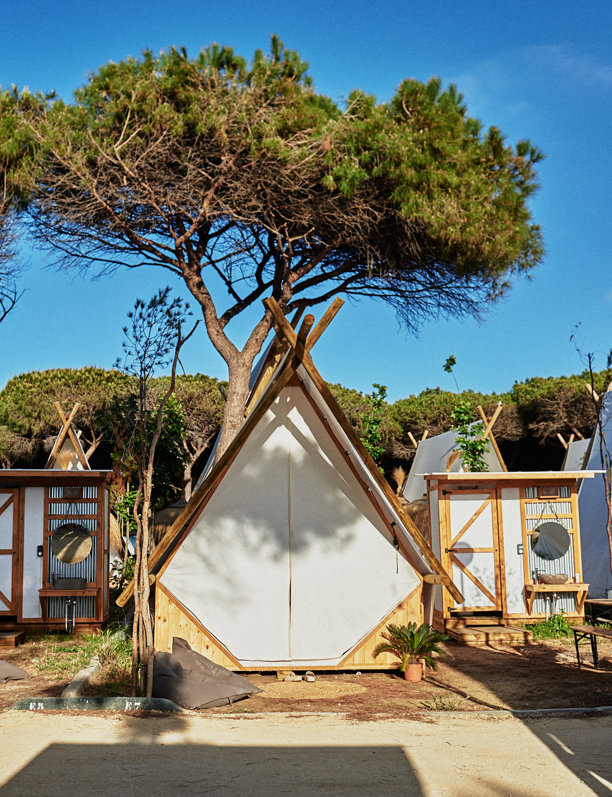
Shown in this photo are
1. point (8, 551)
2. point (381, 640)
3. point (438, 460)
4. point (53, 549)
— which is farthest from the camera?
point (438, 460)

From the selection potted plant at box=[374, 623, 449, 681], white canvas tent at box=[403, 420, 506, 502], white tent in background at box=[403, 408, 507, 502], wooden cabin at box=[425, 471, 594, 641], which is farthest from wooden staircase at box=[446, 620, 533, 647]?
white canvas tent at box=[403, 420, 506, 502]

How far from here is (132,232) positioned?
11531 millimetres

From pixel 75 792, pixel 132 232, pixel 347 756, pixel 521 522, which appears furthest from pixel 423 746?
pixel 132 232

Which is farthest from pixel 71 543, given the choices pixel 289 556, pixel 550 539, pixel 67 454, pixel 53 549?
pixel 67 454

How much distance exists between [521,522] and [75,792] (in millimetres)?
8418

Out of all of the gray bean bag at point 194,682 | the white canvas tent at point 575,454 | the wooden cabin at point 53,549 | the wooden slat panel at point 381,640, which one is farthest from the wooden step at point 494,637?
the white canvas tent at point 575,454

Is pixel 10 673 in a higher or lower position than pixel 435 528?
lower

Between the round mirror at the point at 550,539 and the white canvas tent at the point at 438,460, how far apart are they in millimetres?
4640

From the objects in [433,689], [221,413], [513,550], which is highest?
[221,413]

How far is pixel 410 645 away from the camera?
7.60 m

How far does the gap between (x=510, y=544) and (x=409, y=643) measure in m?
4.07

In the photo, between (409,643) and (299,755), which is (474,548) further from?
(299,755)

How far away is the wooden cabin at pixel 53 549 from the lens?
10.3 meters

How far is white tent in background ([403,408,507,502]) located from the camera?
16.5m
